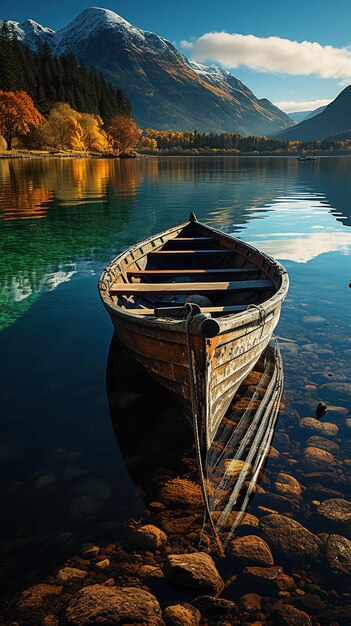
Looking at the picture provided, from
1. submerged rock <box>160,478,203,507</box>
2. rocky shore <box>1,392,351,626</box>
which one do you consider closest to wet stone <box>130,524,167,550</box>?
rocky shore <box>1,392,351,626</box>

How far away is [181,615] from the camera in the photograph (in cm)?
403

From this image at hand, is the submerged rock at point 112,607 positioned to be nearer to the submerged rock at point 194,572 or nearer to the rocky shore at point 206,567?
the rocky shore at point 206,567

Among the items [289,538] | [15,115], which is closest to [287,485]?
[289,538]

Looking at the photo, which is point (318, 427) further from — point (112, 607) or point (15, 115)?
point (15, 115)

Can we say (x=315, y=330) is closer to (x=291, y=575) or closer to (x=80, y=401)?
(x=80, y=401)

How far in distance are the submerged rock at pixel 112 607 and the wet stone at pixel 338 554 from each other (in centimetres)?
203

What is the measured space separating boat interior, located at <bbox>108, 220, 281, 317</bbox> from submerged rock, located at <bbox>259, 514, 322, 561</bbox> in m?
3.42

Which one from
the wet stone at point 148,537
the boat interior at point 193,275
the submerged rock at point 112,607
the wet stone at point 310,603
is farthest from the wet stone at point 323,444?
the submerged rock at point 112,607

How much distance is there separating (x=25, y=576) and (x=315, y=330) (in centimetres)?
894

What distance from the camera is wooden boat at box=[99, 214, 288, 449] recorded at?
534 centimetres

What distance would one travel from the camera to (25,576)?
452 centimetres

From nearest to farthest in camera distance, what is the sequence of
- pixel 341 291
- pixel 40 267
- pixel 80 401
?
pixel 80 401 → pixel 341 291 → pixel 40 267

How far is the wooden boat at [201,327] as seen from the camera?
5340mm

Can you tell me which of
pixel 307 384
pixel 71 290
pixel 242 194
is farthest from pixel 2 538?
pixel 242 194
